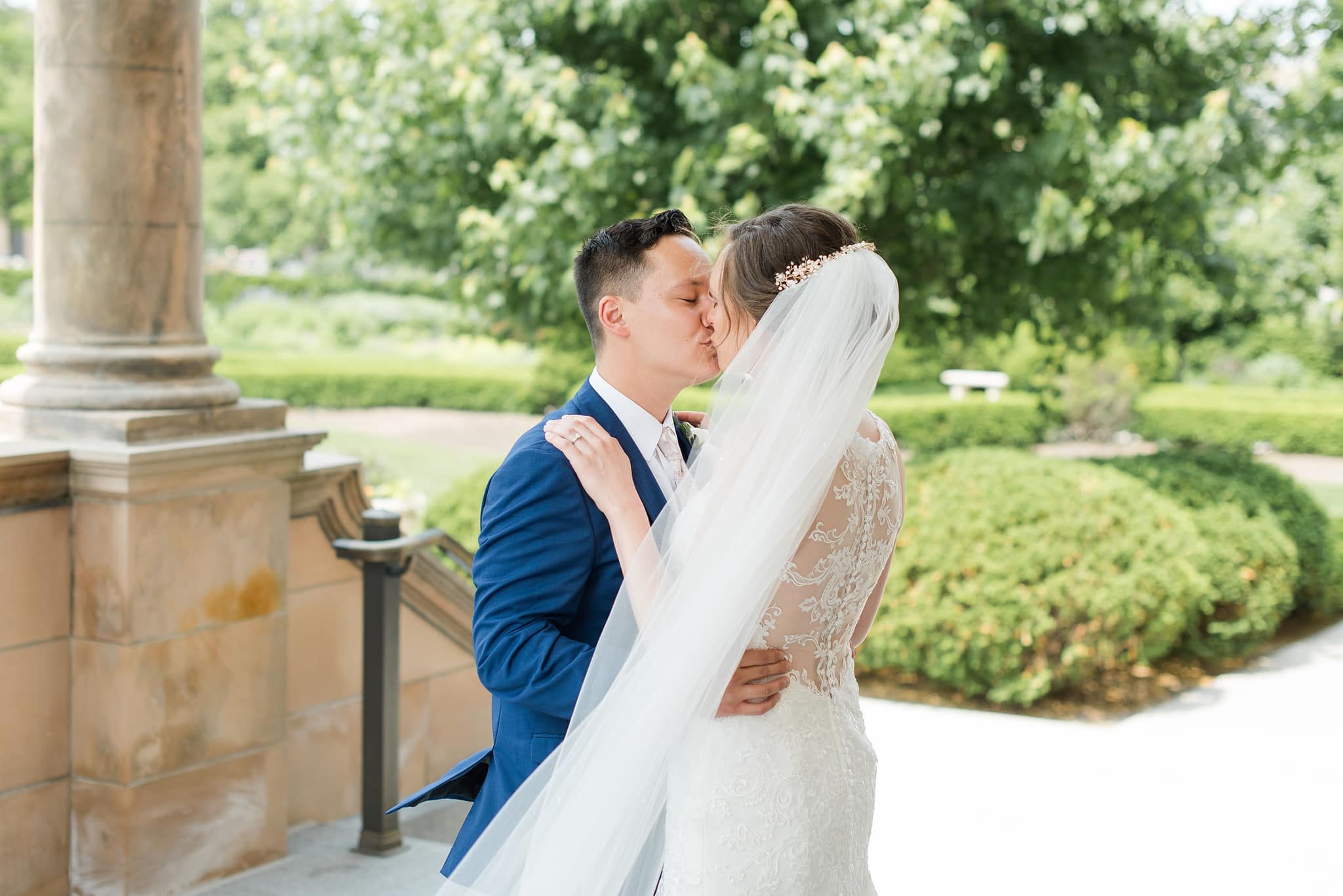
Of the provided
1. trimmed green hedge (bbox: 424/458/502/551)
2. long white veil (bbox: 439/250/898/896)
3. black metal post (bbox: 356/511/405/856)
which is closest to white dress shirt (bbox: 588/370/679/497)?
long white veil (bbox: 439/250/898/896)

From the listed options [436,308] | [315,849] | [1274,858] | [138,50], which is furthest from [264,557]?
[436,308]

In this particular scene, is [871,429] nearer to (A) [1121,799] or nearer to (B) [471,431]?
(A) [1121,799]

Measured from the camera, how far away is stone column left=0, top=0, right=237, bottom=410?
3.87m

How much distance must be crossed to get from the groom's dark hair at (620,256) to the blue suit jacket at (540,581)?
1.05 ft

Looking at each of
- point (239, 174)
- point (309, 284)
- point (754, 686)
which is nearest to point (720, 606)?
point (754, 686)

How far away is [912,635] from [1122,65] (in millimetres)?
4012

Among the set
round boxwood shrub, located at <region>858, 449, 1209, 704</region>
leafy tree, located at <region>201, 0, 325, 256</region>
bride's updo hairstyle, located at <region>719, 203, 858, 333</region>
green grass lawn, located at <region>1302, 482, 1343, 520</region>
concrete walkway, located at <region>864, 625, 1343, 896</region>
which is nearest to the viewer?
bride's updo hairstyle, located at <region>719, 203, 858, 333</region>

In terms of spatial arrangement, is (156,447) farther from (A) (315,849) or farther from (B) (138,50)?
(A) (315,849)

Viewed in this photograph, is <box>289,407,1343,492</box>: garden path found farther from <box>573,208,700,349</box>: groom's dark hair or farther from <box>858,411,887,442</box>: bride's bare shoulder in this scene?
<box>573,208,700,349</box>: groom's dark hair

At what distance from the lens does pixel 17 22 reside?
37719 mm

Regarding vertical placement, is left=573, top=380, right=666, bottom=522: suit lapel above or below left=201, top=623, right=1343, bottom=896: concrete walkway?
above

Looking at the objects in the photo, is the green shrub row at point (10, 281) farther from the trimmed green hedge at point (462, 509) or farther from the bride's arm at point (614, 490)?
the bride's arm at point (614, 490)

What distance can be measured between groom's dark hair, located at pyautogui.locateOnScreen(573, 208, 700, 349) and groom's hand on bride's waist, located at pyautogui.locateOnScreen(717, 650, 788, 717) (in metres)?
0.70

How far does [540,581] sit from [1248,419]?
64.7ft
